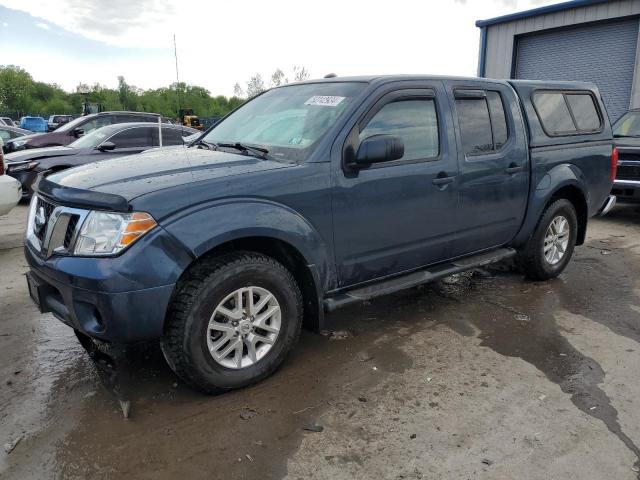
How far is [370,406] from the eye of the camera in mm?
2990

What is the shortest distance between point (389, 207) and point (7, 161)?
25.9ft

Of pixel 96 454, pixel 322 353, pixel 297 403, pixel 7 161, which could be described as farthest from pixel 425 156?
pixel 7 161

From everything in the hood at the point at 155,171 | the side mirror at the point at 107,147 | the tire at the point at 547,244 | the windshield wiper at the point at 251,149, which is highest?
the windshield wiper at the point at 251,149

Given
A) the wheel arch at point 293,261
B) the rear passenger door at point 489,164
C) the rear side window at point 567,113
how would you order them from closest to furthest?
the wheel arch at point 293,261
the rear passenger door at point 489,164
the rear side window at point 567,113

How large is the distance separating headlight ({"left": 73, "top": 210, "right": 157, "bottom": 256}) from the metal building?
44.4 feet

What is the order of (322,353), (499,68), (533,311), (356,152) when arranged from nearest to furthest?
1. (356,152)
2. (322,353)
3. (533,311)
4. (499,68)

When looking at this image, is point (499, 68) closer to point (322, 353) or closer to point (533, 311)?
point (533, 311)

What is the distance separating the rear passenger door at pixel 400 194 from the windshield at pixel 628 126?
Answer: 6.62m

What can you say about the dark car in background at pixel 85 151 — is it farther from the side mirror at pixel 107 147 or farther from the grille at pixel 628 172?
the grille at pixel 628 172

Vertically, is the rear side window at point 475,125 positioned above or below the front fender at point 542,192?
above

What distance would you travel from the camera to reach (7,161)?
29.1ft

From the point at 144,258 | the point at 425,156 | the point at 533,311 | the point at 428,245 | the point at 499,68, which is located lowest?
the point at 533,311

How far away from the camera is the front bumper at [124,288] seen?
8.50 ft

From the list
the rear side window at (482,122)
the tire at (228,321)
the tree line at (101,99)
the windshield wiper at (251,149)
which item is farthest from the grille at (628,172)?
the tree line at (101,99)
